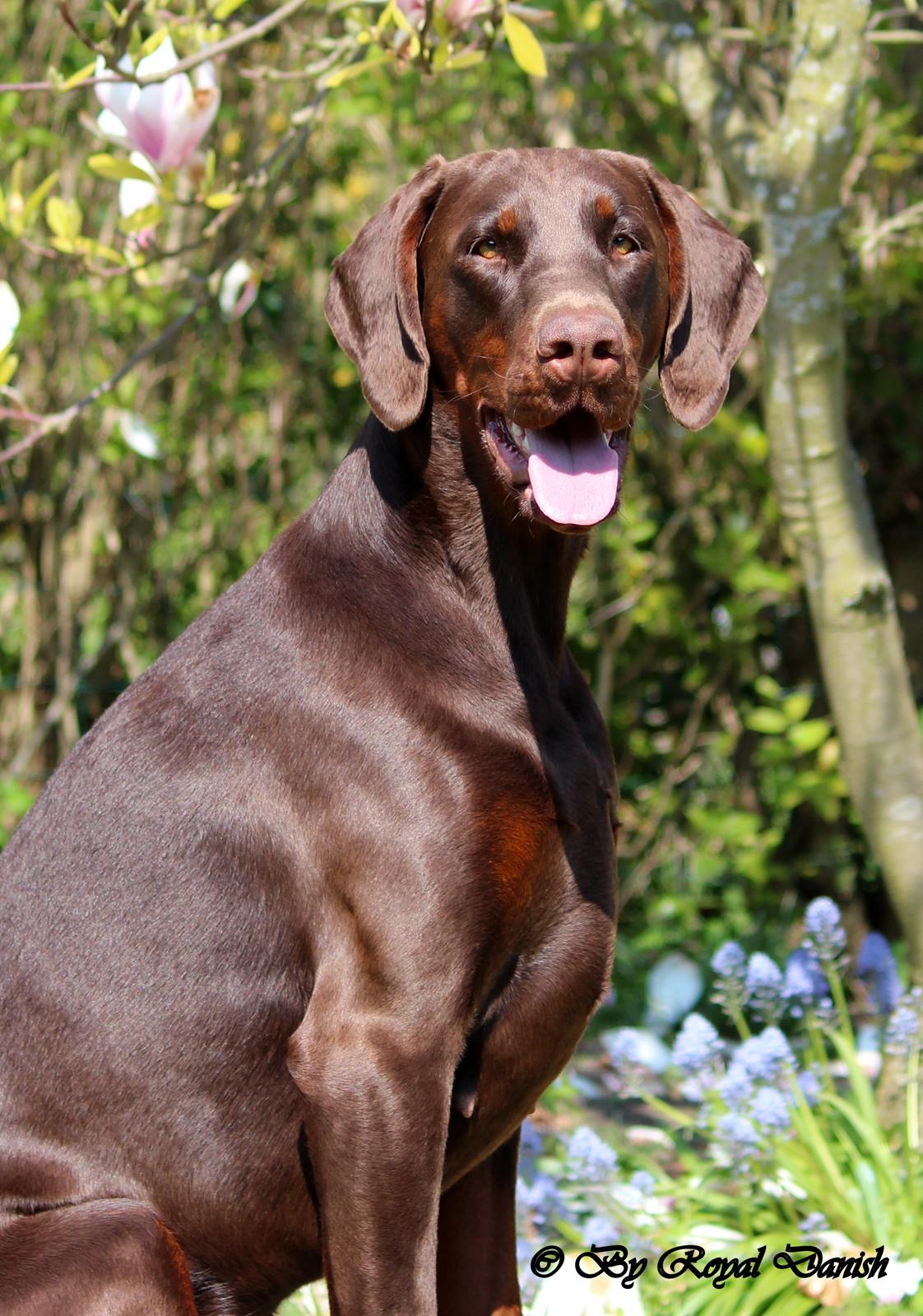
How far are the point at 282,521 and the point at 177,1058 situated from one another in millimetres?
3612

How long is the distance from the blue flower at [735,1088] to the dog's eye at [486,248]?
1.71 meters

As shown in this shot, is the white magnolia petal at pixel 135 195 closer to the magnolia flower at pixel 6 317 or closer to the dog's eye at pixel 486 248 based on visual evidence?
the magnolia flower at pixel 6 317

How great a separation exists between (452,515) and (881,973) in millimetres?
1781

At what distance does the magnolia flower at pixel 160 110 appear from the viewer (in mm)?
2912

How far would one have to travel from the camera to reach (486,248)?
245 centimetres

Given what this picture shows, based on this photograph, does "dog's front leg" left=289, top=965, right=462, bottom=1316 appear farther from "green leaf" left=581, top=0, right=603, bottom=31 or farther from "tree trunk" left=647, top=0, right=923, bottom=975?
"green leaf" left=581, top=0, right=603, bottom=31

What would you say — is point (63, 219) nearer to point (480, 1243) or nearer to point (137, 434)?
point (137, 434)

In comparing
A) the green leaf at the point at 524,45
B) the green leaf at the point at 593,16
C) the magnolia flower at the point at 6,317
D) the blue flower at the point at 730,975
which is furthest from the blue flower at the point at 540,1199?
the green leaf at the point at 593,16

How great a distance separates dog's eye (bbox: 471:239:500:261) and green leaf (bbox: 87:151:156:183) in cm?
88

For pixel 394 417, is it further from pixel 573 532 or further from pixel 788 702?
pixel 788 702

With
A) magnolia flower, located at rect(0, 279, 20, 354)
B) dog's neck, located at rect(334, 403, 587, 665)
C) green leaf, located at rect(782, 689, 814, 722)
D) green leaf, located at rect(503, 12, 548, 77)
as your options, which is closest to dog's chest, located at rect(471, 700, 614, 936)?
dog's neck, located at rect(334, 403, 587, 665)

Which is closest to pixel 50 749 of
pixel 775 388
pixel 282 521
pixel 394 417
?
pixel 282 521

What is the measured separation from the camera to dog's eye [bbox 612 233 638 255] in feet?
8.21

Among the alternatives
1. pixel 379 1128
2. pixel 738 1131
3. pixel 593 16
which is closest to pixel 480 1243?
pixel 379 1128
